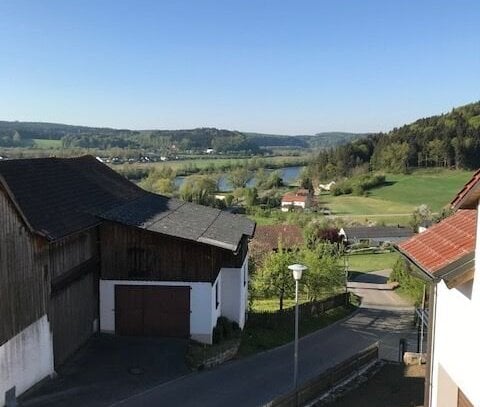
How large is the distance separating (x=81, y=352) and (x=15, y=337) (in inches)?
187

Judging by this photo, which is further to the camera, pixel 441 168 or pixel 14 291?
pixel 441 168

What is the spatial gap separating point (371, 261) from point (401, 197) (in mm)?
56853

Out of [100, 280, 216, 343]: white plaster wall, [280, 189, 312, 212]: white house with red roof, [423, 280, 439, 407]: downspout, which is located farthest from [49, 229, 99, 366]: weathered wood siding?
[280, 189, 312, 212]: white house with red roof

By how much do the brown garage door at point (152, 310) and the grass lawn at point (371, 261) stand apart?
3984 cm

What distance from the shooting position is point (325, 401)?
15852 millimetres

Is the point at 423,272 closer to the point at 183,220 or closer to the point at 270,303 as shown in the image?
the point at 183,220

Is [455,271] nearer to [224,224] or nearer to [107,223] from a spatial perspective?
[107,223]

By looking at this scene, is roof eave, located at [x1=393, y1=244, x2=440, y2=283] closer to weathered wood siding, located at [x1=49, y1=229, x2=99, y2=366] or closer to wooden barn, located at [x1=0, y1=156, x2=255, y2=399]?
wooden barn, located at [x1=0, y1=156, x2=255, y2=399]

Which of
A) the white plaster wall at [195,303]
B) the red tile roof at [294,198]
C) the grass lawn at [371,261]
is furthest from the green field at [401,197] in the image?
the white plaster wall at [195,303]

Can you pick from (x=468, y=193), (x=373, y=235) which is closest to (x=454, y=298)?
(x=468, y=193)

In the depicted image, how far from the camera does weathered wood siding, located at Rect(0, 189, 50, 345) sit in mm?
13930

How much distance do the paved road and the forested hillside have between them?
115845mm

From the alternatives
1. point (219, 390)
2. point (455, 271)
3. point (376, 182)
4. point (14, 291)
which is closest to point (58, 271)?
point (14, 291)

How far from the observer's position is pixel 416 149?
473 feet
